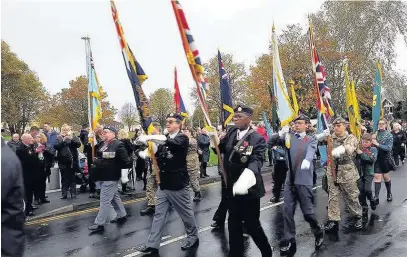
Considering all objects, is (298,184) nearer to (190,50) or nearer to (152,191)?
(190,50)

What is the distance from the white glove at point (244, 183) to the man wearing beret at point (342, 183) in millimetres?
2467

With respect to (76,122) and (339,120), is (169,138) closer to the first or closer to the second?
(339,120)

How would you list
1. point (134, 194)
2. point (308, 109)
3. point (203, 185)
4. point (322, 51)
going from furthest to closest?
point (308, 109)
point (322, 51)
point (203, 185)
point (134, 194)

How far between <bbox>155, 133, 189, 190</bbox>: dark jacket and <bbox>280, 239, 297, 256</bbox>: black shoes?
161 cm

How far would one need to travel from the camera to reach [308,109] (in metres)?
31.6

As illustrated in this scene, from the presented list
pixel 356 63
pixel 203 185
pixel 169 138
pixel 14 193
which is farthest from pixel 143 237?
pixel 356 63

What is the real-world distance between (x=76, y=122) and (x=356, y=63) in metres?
31.0

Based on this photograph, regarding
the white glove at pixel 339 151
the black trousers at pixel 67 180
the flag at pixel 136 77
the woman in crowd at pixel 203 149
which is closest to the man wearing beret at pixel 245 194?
the flag at pixel 136 77

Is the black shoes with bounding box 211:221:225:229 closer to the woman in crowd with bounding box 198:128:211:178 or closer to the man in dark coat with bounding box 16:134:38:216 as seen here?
the man in dark coat with bounding box 16:134:38:216

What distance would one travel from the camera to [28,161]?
31.3 ft

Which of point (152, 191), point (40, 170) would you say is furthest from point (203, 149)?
point (40, 170)

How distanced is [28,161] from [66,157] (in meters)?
1.10

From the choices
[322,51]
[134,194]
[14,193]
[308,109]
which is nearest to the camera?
[14,193]

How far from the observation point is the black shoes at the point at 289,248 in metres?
5.86
